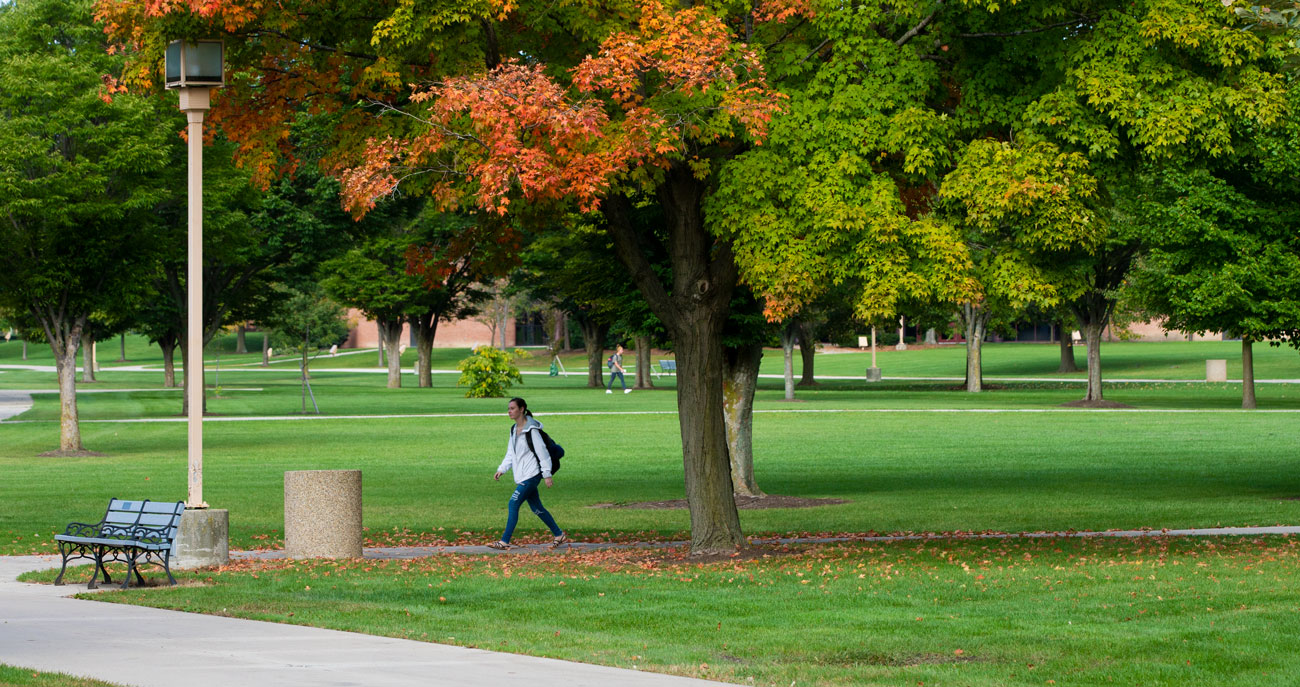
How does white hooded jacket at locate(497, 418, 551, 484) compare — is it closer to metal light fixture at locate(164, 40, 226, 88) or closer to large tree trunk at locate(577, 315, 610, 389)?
metal light fixture at locate(164, 40, 226, 88)

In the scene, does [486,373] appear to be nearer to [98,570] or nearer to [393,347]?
[393,347]

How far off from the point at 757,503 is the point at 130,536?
1045cm

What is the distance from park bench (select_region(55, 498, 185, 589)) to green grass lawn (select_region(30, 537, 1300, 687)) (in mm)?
497

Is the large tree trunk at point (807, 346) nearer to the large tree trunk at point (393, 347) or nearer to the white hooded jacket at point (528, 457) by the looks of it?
the large tree trunk at point (393, 347)

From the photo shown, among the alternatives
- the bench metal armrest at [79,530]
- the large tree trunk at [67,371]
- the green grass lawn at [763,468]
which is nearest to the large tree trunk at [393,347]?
the green grass lawn at [763,468]

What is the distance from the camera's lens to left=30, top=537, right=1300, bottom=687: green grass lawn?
26.8ft

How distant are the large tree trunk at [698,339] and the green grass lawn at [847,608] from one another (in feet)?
2.08

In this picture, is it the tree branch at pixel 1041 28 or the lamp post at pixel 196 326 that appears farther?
the lamp post at pixel 196 326

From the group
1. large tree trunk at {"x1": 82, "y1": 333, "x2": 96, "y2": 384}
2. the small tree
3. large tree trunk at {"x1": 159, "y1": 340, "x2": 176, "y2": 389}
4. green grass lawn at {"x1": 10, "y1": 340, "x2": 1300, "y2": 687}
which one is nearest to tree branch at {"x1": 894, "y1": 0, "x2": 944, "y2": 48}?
green grass lawn at {"x1": 10, "y1": 340, "x2": 1300, "y2": 687}

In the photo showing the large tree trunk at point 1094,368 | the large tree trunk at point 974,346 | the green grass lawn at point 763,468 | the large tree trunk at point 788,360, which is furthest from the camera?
the large tree trunk at point 974,346

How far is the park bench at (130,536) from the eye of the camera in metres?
11.5

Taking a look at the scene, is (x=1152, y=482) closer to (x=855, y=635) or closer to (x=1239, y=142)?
(x=1239, y=142)

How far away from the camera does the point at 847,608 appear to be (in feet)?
33.6

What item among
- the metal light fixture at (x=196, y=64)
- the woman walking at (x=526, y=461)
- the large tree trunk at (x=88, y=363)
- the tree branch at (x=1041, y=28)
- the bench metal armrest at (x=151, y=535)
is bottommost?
the bench metal armrest at (x=151, y=535)
